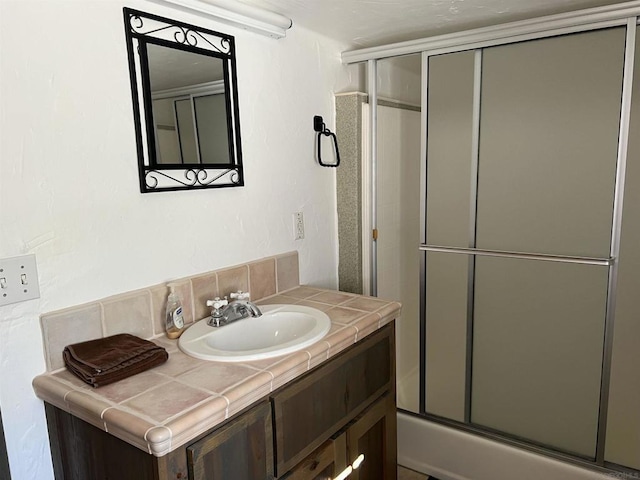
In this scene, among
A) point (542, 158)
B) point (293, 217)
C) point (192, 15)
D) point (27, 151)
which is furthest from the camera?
point (293, 217)

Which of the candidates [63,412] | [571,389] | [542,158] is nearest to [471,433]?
[571,389]

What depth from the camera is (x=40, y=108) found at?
120 centimetres

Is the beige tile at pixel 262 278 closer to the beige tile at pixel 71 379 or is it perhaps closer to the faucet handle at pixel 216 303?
the faucet handle at pixel 216 303

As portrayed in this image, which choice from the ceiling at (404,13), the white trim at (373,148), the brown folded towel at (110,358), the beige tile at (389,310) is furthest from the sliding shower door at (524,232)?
the brown folded towel at (110,358)

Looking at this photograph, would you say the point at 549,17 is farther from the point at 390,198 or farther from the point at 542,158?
the point at 390,198

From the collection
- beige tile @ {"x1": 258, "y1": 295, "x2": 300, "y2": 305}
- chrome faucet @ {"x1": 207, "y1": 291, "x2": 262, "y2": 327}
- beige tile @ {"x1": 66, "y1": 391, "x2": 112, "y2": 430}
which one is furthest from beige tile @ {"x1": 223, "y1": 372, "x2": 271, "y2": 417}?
beige tile @ {"x1": 258, "y1": 295, "x2": 300, "y2": 305}

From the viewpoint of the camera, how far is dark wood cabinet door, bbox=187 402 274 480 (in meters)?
1.05

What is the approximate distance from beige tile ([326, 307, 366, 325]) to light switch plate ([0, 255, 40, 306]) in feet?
2.87

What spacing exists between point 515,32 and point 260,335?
1.48 metres

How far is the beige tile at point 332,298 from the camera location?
1.80 metres

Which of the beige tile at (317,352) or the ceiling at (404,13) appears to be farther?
the ceiling at (404,13)

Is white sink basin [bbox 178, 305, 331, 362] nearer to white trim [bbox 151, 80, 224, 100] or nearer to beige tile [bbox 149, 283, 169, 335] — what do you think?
beige tile [bbox 149, 283, 169, 335]

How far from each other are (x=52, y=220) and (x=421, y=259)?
1.53 metres

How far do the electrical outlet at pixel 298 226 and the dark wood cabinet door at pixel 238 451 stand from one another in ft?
3.15
